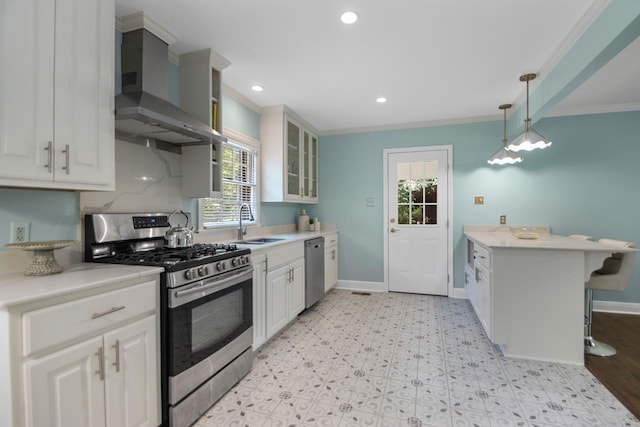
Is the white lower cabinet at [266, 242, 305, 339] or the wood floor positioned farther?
the white lower cabinet at [266, 242, 305, 339]

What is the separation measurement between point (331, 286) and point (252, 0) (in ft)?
11.6

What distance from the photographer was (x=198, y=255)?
1.90m

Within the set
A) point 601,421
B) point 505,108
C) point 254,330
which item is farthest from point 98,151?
point 505,108

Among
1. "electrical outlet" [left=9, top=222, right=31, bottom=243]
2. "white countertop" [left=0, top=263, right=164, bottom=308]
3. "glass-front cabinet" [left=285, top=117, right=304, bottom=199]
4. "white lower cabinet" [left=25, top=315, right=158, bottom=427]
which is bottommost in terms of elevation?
"white lower cabinet" [left=25, top=315, right=158, bottom=427]

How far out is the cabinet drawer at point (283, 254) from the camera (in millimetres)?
2771

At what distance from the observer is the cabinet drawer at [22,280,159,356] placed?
1.12 m

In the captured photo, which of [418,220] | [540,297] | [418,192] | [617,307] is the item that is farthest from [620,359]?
[418,192]

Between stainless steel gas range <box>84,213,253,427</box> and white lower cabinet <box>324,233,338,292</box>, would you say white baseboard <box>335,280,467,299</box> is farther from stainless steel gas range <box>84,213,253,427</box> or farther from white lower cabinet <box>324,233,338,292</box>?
stainless steel gas range <box>84,213,253,427</box>

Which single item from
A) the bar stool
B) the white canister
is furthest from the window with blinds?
the bar stool

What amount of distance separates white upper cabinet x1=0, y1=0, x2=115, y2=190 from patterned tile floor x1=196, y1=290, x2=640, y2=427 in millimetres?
1572

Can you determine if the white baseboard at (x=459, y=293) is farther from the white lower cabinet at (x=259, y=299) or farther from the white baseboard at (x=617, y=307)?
the white lower cabinet at (x=259, y=299)

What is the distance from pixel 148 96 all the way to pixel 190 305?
130 cm

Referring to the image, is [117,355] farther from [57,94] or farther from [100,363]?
[57,94]

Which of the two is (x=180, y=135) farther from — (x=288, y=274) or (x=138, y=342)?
(x=288, y=274)
